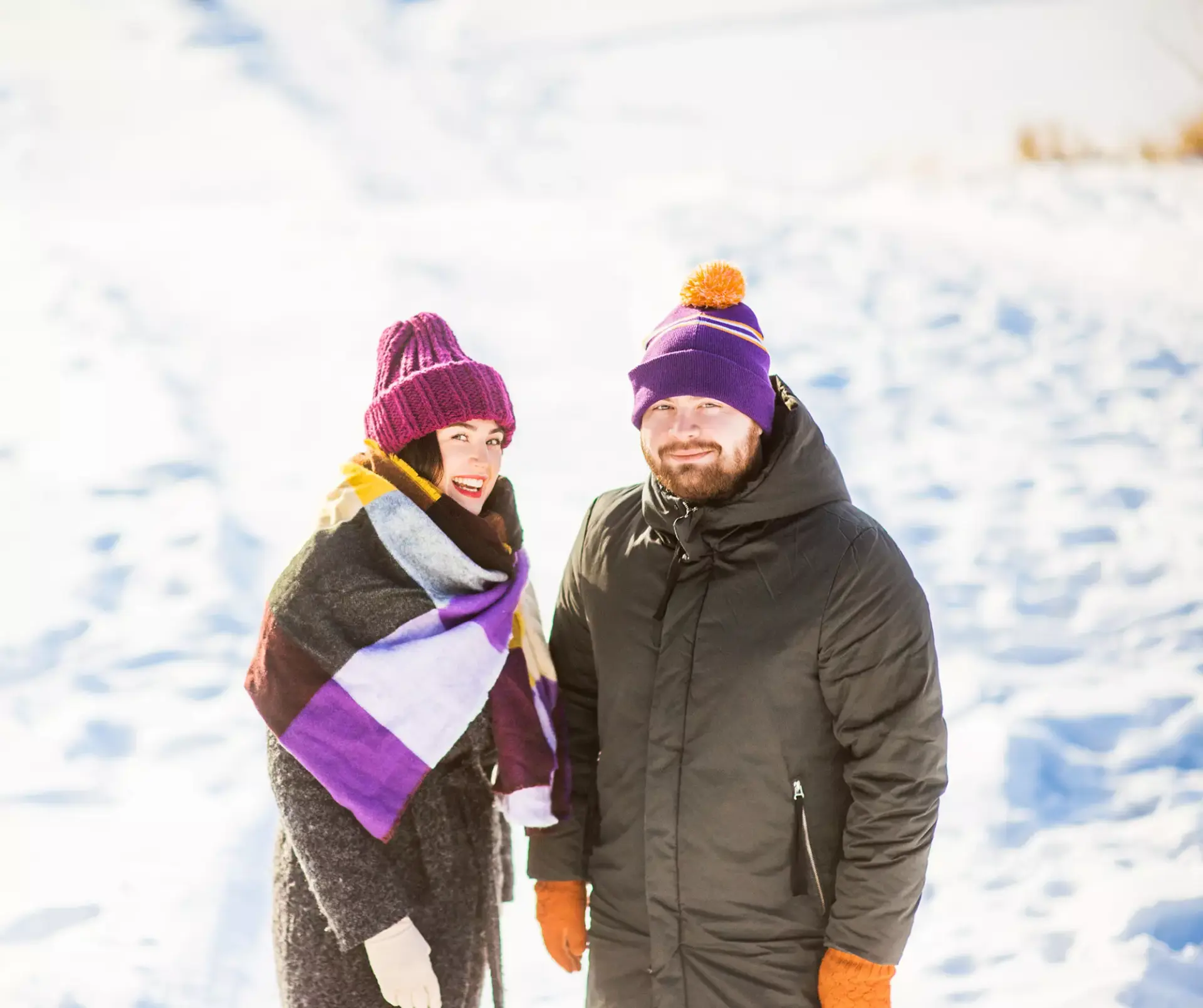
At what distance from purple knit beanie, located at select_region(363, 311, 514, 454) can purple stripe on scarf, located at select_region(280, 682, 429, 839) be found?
1.36 feet

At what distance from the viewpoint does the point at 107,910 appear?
2961 millimetres

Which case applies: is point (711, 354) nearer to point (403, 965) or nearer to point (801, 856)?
point (801, 856)

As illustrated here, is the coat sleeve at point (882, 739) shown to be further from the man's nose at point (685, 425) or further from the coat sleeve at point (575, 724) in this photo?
the coat sleeve at point (575, 724)

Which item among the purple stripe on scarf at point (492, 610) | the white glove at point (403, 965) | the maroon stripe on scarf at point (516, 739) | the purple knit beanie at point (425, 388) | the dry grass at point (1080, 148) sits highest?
the dry grass at point (1080, 148)

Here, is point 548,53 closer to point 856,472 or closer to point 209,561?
point 856,472

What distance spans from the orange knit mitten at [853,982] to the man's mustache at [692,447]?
0.77 m

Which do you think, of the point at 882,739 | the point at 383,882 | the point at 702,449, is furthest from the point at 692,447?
the point at 383,882

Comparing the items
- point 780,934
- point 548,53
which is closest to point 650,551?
point 780,934

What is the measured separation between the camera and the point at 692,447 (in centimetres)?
167

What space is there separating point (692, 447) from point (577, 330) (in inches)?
148

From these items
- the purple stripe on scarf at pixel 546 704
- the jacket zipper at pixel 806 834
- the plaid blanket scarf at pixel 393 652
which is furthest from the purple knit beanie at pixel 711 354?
the jacket zipper at pixel 806 834

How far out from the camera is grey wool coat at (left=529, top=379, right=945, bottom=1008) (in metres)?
1.56

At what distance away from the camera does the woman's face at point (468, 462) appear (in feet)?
5.49

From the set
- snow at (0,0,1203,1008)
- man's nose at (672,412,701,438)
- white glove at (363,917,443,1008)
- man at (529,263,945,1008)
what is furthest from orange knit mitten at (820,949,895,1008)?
snow at (0,0,1203,1008)
